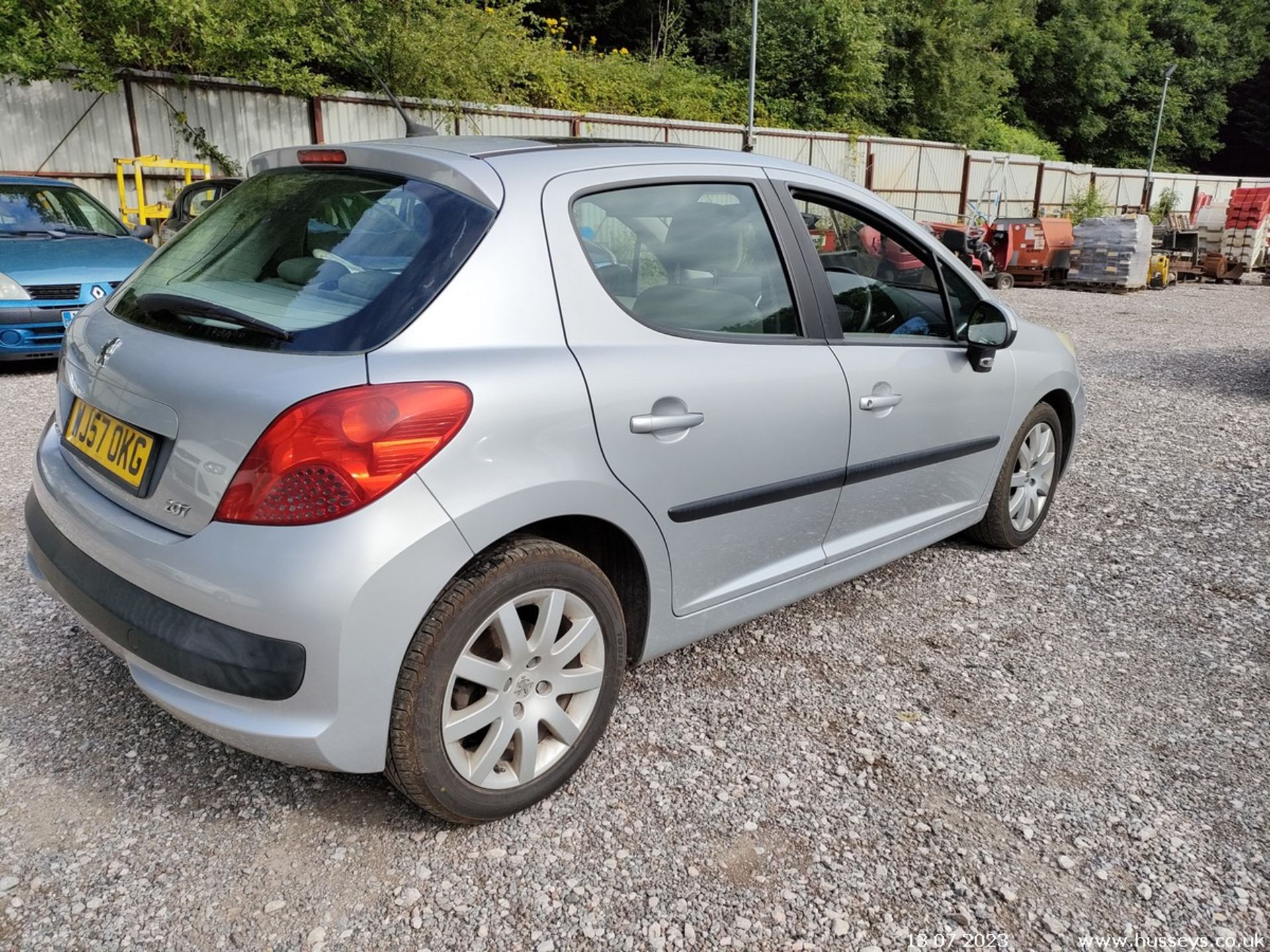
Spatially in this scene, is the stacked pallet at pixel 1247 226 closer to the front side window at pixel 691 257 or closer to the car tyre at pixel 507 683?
the front side window at pixel 691 257

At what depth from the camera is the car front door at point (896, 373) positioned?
305 centimetres

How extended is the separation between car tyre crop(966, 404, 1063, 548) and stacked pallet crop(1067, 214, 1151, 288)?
17034mm

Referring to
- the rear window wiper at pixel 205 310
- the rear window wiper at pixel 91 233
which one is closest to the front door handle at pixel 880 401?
the rear window wiper at pixel 205 310

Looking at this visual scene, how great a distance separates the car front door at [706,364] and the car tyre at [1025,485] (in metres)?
1.31

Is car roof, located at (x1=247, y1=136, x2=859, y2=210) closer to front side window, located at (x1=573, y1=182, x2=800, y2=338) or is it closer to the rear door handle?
front side window, located at (x1=573, y1=182, x2=800, y2=338)

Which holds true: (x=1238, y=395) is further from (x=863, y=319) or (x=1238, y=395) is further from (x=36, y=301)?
(x=36, y=301)

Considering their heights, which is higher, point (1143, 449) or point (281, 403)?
point (281, 403)

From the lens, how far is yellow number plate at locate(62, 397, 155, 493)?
84.4 inches

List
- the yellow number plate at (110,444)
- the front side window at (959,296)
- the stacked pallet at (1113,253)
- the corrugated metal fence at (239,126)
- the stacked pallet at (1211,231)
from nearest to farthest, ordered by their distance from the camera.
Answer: the yellow number plate at (110,444)
the front side window at (959,296)
the corrugated metal fence at (239,126)
the stacked pallet at (1113,253)
the stacked pallet at (1211,231)

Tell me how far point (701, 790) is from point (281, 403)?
145 centimetres

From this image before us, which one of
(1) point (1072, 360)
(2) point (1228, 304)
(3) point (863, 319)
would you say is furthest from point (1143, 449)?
(2) point (1228, 304)

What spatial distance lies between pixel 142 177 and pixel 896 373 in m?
12.9

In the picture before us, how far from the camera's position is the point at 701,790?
2496mm

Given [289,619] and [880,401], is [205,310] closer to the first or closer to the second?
[289,619]
